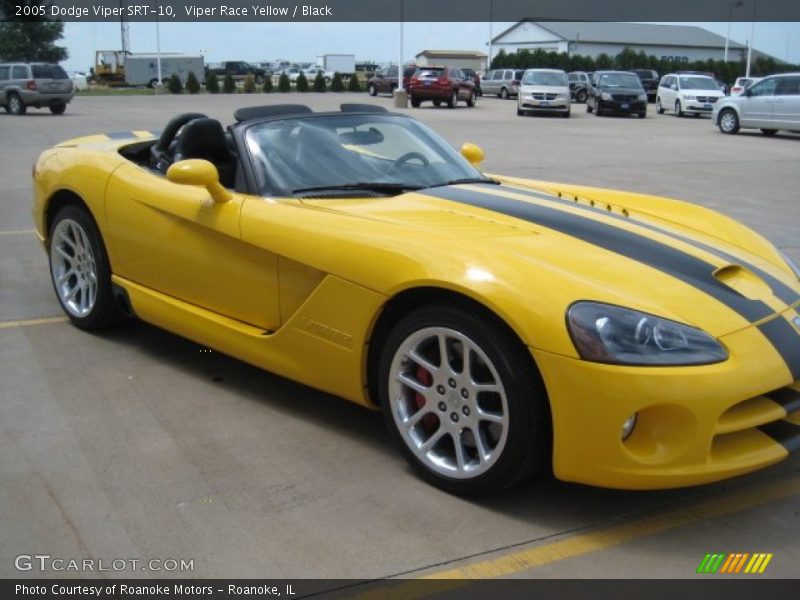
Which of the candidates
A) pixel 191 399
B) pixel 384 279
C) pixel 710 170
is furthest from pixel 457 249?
pixel 710 170

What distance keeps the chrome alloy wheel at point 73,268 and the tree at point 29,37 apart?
189 ft

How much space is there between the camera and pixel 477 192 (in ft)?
13.5

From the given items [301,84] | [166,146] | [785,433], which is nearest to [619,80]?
[301,84]

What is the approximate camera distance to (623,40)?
86.9 meters

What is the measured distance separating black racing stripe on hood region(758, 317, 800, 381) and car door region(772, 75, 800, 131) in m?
19.7

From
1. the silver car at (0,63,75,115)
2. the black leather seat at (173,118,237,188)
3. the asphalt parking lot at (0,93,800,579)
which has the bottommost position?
the asphalt parking lot at (0,93,800,579)

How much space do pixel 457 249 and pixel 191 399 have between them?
167cm

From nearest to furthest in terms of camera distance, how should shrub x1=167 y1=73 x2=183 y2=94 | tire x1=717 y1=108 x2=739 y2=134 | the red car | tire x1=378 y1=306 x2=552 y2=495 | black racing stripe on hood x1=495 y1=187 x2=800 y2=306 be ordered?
tire x1=378 y1=306 x2=552 y2=495
black racing stripe on hood x1=495 y1=187 x2=800 y2=306
tire x1=717 y1=108 x2=739 y2=134
the red car
shrub x1=167 y1=73 x2=183 y2=94

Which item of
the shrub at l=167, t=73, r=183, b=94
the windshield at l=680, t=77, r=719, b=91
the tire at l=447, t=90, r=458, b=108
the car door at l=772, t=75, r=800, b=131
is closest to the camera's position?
the car door at l=772, t=75, r=800, b=131

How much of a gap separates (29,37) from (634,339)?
66.5 meters

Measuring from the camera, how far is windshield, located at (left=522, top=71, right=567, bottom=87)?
3043 cm

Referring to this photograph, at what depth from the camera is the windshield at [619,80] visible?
30922mm

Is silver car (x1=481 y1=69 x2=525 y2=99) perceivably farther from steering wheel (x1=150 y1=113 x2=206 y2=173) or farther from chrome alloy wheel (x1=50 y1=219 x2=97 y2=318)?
chrome alloy wheel (x1=50 y1=219 x2=97 y2=318)

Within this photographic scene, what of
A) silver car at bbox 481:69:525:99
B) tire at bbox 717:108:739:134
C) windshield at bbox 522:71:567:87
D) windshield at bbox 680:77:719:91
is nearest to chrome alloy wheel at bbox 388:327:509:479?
tire at bbox 717:108:739:134
